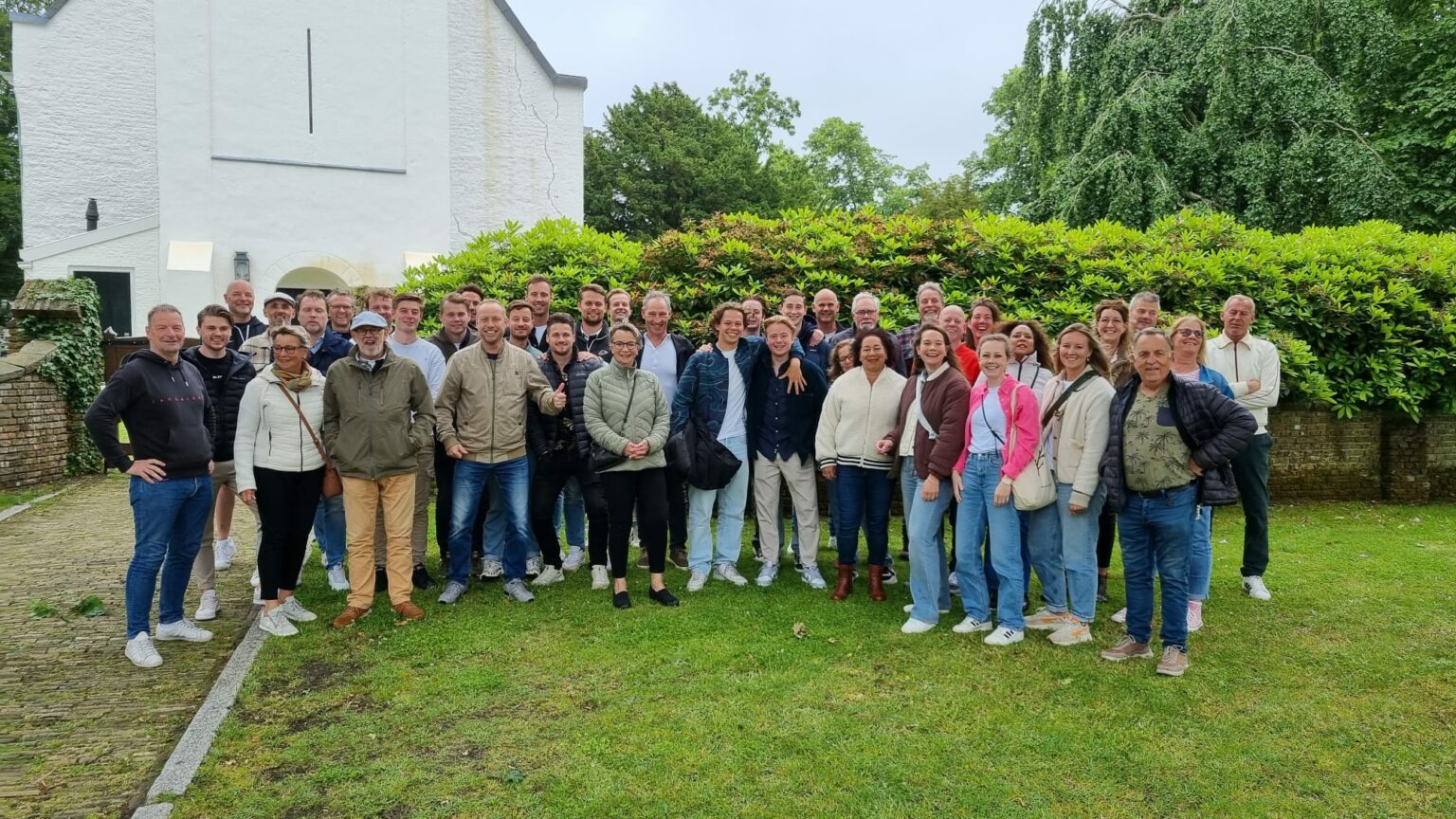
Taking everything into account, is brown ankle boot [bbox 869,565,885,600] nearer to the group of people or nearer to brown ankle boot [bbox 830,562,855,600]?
the group of people

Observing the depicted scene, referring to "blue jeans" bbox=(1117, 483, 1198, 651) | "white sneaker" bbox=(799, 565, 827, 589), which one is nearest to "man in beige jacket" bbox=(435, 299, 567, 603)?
"white sneaker" bbox=(799, 565, 827, 589)

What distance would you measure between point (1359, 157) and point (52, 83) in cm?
2808

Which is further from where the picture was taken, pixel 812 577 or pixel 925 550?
pixel 812 577

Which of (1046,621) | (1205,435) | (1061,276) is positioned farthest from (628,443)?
(1061,276)

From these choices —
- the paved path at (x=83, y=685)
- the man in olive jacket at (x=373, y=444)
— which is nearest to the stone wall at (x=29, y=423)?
the paved path at (x=83, y=685)

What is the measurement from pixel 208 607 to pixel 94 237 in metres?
17.9

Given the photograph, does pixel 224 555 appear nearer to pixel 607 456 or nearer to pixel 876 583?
pixel 607 456

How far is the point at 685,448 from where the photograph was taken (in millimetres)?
6555

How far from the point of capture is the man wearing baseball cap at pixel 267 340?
662 centimetres

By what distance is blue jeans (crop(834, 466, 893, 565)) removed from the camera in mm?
6301

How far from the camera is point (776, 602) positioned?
6.29 meters

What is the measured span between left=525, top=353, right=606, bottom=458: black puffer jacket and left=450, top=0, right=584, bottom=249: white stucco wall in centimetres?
1727

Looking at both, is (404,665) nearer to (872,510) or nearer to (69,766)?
(69,766)

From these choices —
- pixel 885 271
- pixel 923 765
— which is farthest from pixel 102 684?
pixel 885 271
